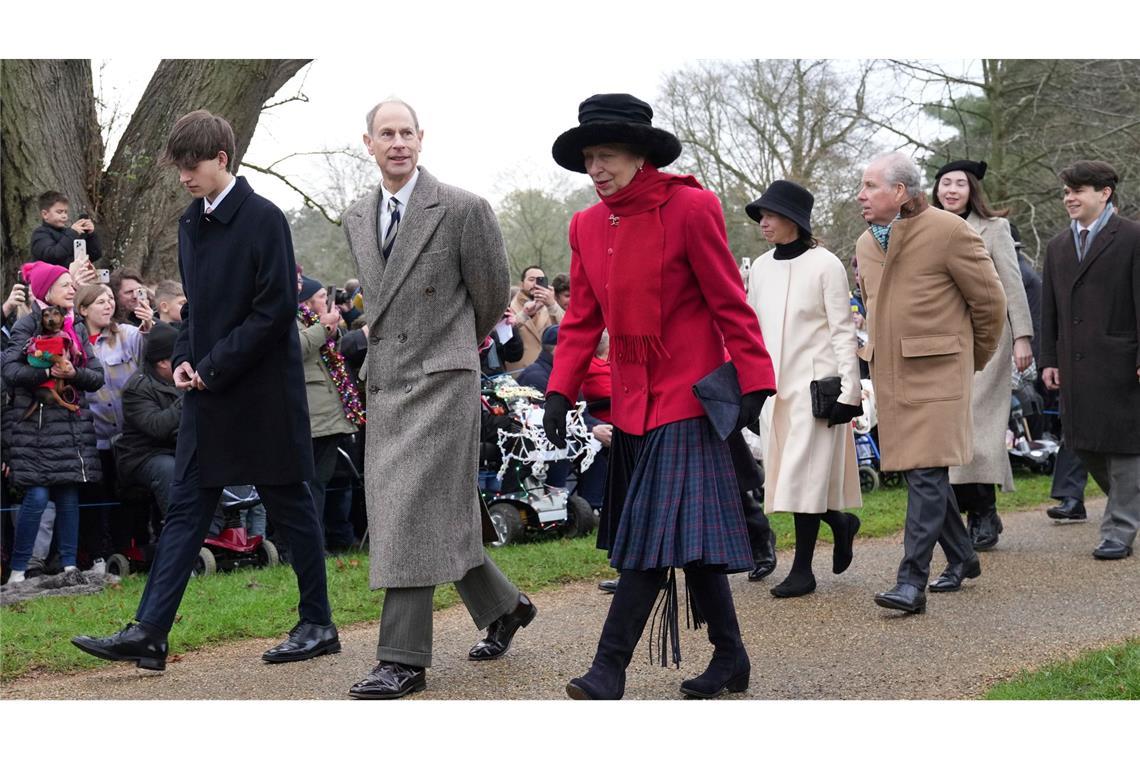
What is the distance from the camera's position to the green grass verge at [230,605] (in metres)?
6.46

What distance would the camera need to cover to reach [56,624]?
699 cm

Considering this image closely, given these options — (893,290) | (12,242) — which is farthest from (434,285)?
(12,242)

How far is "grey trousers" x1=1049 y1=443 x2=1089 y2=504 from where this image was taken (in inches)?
412

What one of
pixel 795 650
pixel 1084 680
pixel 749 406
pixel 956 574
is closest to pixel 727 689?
pixel 795 650

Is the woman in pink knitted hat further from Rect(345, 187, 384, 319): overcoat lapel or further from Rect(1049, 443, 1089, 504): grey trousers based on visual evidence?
Rect(1049, 443, 1089, 504): grey trousers

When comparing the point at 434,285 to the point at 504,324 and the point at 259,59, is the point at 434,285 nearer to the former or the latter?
the point at 504,324

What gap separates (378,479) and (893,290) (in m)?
3.04

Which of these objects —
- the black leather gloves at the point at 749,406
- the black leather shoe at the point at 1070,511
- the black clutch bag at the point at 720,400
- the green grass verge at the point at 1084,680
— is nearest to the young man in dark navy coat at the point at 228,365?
the black clutch bag at the point at 720,400

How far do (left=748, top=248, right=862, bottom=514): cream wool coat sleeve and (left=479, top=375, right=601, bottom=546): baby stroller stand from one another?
116 inches

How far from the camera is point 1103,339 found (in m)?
8.85

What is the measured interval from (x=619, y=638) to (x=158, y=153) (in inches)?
369

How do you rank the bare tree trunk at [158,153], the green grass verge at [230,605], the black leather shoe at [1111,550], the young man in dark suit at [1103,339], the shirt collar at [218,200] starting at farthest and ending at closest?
the bare tree trunk at [158,153]
the young man in dark suit at [1103,339]
the black leather shoe at [1111,550]
the green grass verge at [230,605]
the shirt collar at [218,200]

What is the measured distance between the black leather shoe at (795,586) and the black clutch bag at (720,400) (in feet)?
8.72

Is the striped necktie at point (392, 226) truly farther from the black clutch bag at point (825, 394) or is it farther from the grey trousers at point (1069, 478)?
the grey trousers at point (1069, 478)
